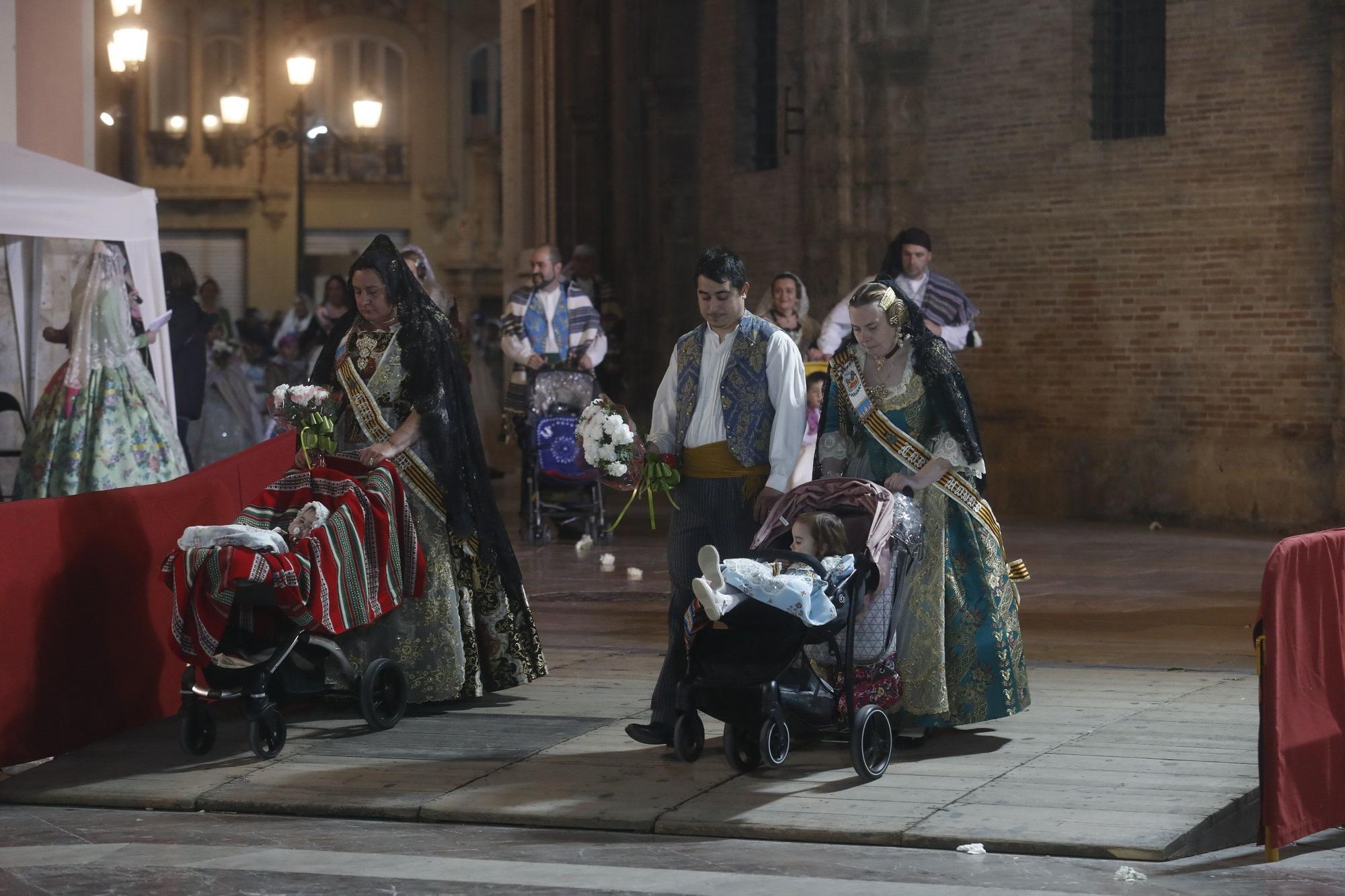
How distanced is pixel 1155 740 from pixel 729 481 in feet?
5.96

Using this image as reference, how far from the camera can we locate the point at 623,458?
761cm

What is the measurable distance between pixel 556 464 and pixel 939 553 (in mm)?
7442

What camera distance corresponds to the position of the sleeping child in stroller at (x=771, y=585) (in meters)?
6.68

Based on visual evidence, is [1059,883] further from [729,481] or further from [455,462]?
[455,462]

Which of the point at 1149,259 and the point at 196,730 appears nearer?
the point at 196,730

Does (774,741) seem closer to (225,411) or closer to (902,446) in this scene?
(902,446)

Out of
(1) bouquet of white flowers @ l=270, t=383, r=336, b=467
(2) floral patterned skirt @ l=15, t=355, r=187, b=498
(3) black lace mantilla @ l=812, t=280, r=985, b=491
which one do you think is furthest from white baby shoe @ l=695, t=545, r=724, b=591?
(2) floral patterned skirt @ l=15, t=355, r=187, b=498

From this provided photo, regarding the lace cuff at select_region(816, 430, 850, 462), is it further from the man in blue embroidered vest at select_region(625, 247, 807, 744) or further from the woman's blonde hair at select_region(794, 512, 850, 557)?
the woman's blonde hair at select_region(794, 512, 850, 557)

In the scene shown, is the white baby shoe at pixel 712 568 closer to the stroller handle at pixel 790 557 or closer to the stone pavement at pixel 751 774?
the stroller handle at pixel 790 557

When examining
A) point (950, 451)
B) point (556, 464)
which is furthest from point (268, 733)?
point (556, 464)

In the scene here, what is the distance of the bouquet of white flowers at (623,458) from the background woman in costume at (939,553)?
0.66 metres

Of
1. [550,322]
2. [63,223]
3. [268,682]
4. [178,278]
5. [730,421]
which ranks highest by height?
[63,223]

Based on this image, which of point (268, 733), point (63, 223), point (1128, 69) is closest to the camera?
point (268, 733)

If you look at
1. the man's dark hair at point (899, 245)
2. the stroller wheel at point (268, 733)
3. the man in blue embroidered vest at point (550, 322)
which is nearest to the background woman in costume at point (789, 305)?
the man's dark hair at point (899, 245)
